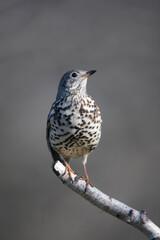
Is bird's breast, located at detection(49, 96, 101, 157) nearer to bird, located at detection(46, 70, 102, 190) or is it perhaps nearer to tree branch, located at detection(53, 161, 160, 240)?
bird, located at detection(46, 70, 102, 190)

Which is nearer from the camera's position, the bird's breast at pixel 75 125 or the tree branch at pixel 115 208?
the tree branch at pixel 115 208

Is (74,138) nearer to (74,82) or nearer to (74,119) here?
(74,119)

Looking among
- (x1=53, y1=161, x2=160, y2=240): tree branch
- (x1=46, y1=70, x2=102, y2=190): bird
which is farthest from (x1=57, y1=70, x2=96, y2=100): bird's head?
(x1=53, y1=161, x2=160, y2=240): tree branch

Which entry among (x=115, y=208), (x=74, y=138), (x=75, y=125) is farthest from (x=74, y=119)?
(x=115, y=208)

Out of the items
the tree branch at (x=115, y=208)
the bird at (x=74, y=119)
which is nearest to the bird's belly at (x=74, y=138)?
the bird at (x=74, y=119)

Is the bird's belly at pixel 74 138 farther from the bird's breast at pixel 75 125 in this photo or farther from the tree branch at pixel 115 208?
the tree branch at pixel 115 208

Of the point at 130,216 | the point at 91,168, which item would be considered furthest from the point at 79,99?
the point at 91,168

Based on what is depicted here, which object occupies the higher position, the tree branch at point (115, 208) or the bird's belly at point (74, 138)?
the bird's belly at point (74, 138)
